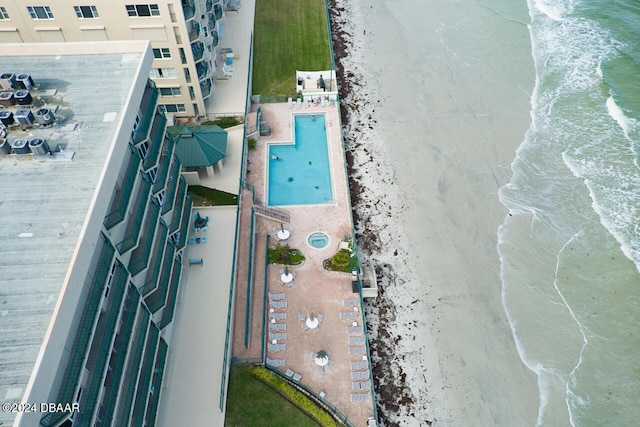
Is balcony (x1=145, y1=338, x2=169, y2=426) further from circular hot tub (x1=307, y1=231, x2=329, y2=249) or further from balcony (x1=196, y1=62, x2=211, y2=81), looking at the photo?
balcony (x1=196, y1=62, x2=211, y2=81)

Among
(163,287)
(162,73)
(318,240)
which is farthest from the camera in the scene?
(162,73)

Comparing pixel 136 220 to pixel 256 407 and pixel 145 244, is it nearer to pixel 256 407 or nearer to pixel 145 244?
pixel 145 244

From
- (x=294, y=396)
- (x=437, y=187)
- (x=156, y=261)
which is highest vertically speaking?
(x=156, y=261)

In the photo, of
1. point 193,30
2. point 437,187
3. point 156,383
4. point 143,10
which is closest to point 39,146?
point 156,383

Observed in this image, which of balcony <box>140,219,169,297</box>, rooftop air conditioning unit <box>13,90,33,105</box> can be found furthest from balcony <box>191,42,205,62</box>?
rooftop air conditioning unit <box>13,90,33,105</box>

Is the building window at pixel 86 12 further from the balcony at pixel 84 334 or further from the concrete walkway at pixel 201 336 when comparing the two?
the balcony at pixel 84 334
